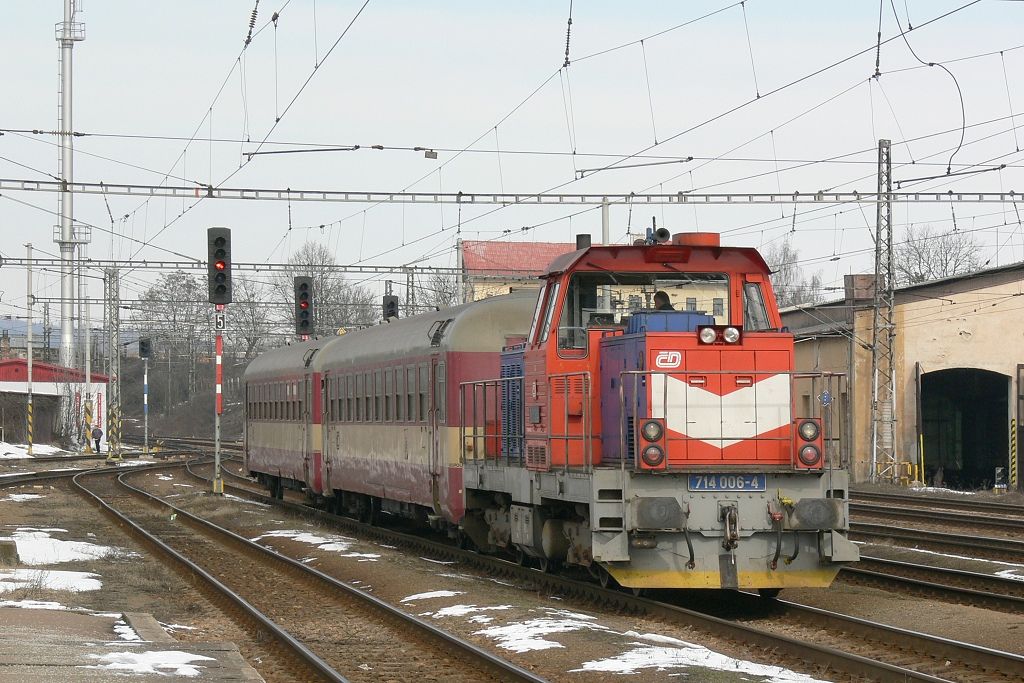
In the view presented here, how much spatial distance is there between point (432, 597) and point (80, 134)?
20.8 metres

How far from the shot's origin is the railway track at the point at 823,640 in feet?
30.0

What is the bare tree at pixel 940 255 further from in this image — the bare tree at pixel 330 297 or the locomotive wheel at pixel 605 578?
the locomotive wheel at pixel 605 578

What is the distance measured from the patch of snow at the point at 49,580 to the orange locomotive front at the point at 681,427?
5.43m

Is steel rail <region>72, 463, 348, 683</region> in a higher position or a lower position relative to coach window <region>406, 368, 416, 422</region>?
lower

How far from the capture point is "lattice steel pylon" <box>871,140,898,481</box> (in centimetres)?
3328

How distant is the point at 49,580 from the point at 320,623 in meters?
4.19

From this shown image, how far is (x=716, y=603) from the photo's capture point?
1293 cm

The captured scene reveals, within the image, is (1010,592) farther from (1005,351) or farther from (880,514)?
(1005,351)

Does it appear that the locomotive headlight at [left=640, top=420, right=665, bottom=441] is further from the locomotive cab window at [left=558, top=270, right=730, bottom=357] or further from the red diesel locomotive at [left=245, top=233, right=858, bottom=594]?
the locomotive cab window at [left=558, top=270, right=730, bottom=357]

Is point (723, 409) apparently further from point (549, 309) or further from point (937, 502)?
point (937, 502)

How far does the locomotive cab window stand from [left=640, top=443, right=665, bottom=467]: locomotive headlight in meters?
1.61

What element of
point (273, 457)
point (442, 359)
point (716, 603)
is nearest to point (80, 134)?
point (273, 457)

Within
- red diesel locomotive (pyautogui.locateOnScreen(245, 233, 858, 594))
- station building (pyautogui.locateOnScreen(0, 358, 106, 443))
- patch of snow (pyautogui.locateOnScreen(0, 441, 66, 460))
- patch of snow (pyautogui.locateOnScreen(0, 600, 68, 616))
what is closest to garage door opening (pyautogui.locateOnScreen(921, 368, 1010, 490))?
red diesel locomotive (pyautogui.locateOnScreen(245, 233, 858, 594))

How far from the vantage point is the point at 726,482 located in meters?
11.8
